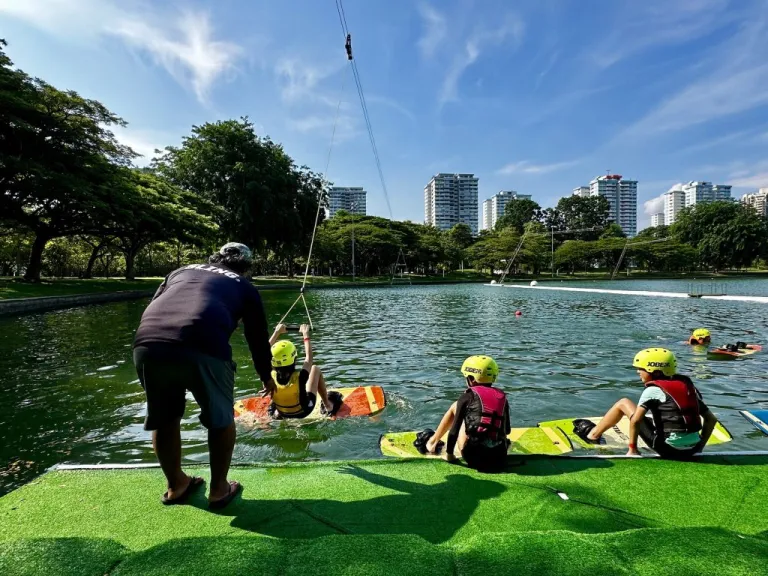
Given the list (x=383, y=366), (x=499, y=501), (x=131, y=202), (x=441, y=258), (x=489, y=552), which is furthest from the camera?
(x=441, y=258)

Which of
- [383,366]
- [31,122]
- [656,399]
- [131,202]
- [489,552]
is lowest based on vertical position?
[383,366]

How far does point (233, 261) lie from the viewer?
Answer: 4039mm

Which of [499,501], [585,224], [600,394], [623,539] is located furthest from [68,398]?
[585,224]

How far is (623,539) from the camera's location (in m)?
2.99

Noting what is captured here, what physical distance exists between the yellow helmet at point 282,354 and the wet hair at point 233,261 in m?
2.60

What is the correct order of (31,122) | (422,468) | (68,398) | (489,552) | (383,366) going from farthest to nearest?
1. (31,122)
2. (383,366)
3. (68,398)
4. (422,468)
5. (489,552)

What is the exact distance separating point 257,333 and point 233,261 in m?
0.71

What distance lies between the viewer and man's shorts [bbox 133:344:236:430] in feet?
11.0

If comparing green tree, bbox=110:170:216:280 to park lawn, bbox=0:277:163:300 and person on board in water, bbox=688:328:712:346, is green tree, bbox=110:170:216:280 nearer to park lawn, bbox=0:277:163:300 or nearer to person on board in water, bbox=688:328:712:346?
park lawn, bbox=0:277:163:300

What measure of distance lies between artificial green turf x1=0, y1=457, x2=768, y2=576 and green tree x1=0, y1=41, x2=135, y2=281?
31573mm

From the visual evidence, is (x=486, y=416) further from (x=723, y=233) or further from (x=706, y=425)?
(x=723, y=233)

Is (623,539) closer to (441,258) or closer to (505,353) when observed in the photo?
(505,353)

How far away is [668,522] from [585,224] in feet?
407

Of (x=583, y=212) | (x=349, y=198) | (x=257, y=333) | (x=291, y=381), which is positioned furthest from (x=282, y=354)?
(x=349, y=198)
